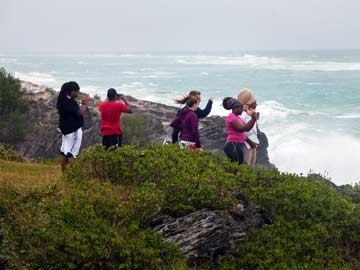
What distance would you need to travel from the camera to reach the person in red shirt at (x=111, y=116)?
10.5 m

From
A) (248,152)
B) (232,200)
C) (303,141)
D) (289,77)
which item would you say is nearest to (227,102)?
(248,152)

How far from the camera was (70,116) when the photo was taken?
10297mm

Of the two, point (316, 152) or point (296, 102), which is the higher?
point (296, 102)

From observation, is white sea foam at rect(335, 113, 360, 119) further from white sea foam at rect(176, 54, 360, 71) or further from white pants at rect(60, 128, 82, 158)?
white sea foam at rect(176, 54, 360, 71)

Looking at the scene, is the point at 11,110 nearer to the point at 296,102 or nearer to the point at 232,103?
the point at 232,103

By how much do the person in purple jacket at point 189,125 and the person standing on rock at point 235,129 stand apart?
1.94 feet

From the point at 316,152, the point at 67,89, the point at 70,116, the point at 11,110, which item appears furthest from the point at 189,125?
the point at 316,152

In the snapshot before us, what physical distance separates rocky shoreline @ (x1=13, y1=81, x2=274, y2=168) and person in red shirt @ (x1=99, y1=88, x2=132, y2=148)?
11361 millimetres

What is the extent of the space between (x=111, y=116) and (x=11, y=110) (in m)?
13.7

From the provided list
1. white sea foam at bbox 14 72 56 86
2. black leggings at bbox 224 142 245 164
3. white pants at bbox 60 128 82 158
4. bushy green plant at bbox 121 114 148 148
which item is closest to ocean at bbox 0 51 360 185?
white sea foam at bbox 14 72 56 86

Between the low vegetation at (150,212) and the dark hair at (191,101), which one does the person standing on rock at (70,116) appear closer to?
the low vegetation at (150,212)

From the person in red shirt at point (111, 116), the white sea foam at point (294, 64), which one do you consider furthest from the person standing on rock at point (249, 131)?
the white sea foam at point (294, 64)

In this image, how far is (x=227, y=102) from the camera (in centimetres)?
1032

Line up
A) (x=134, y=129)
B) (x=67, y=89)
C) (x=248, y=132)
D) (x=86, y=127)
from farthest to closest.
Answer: (x=134, y=129) → (x=86, y=127) → (x=248, y=132) → (x=67, y=89)
